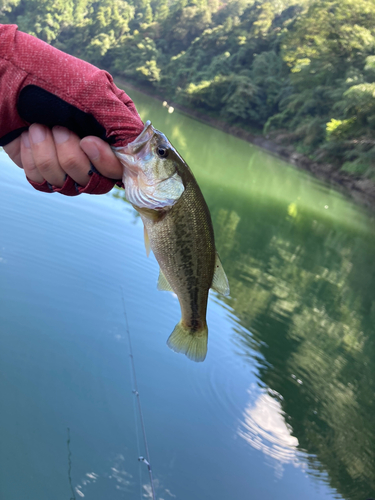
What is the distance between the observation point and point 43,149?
1702 mm

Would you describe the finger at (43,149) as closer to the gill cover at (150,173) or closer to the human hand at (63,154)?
the human hand at (63,154)

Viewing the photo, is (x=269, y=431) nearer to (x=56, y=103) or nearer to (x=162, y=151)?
(x=162, y=151)

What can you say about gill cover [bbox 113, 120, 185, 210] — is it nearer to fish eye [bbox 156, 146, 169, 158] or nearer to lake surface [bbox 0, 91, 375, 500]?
fish eye [bbox 156, 146, 169, 158]

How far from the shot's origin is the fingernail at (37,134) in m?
1.69

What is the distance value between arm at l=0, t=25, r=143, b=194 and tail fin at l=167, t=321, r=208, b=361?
81cm

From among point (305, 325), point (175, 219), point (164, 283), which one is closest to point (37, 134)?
point (175, 219)

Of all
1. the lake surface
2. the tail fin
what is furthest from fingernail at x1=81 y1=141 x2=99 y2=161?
the lake surface

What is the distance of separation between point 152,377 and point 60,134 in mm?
3967

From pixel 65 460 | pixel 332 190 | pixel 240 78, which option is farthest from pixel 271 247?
pixel 240 78

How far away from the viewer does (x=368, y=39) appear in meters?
33.3

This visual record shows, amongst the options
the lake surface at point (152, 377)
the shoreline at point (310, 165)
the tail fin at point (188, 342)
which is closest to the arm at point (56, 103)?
the tail fin at point (188, 342)

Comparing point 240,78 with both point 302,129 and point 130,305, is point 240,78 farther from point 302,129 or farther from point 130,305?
point 130,305

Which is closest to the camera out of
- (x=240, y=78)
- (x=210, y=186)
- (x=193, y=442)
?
(x=193, y=442)

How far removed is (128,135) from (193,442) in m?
3.82
